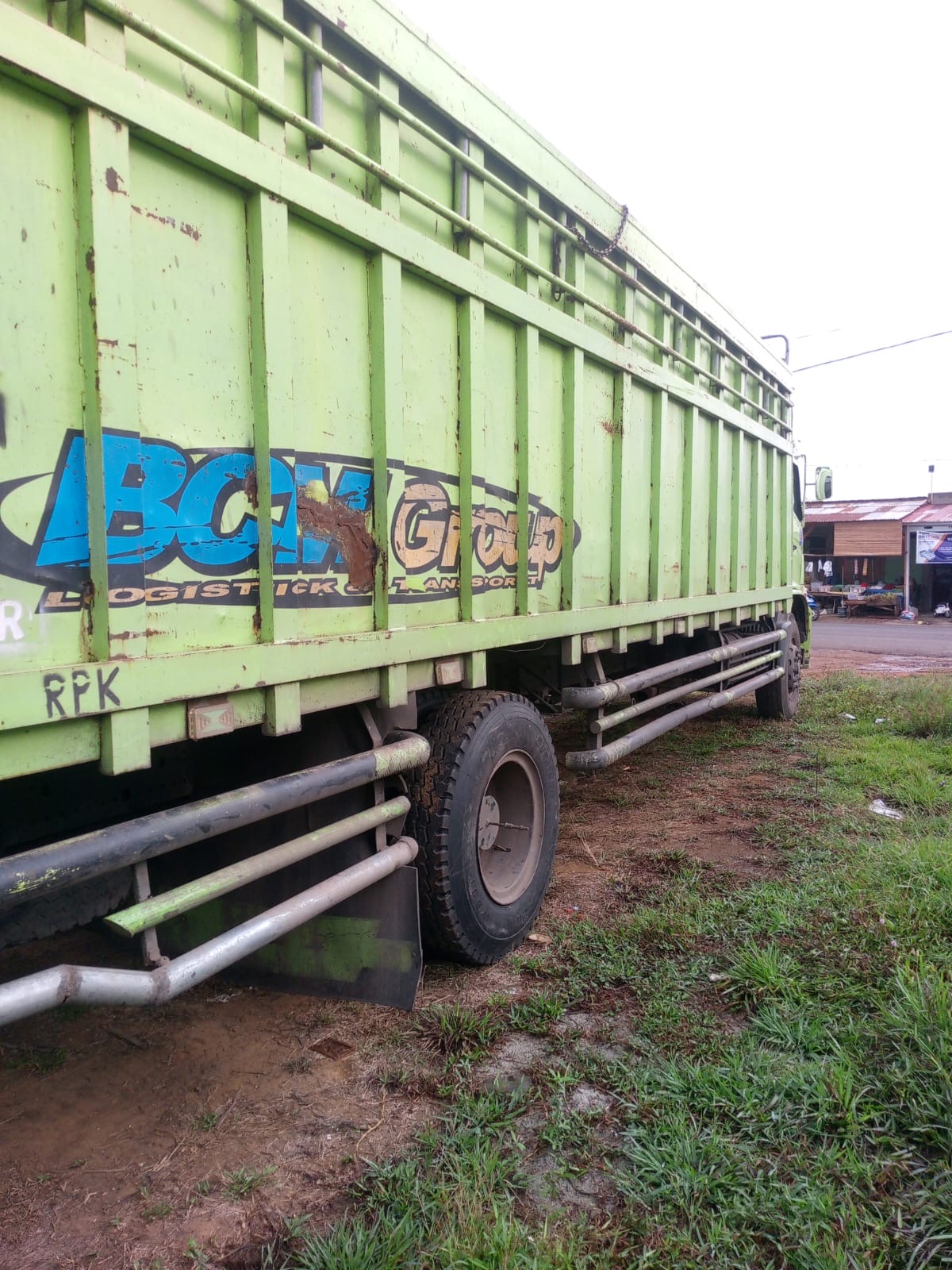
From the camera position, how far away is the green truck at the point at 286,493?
175cm

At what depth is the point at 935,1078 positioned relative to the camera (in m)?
2.28

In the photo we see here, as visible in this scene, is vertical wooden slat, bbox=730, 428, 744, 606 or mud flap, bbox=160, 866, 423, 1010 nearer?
mud flap, bbox=160, 866, 423, 1010

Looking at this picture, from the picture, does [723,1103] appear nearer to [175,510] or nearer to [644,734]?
[175,510]

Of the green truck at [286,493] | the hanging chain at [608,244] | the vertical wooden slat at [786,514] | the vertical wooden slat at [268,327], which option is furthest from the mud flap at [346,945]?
the vertical wooden slat at [786,514]

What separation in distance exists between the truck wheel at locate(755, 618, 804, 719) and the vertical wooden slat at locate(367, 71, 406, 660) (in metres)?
6.17

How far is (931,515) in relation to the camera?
2616 centimetres

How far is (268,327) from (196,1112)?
7.01ft

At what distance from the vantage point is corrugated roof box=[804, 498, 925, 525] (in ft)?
89.8

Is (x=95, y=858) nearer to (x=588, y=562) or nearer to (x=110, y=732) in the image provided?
(x=110, y=732)

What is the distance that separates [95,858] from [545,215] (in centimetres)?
292

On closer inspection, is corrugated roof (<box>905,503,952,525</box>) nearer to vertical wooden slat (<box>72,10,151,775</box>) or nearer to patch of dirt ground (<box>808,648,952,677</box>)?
patch of dirt ground (<box>808,648,952,677</box>)

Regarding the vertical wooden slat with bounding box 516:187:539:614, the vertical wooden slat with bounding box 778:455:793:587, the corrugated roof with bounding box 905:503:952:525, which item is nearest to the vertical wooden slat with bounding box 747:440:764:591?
the vertical wooden slat with bounding box 778:455:793:587

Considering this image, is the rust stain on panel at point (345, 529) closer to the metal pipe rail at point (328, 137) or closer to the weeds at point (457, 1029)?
the metal pipe rail at point (328, 137)

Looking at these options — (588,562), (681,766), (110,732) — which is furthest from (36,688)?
(681,766)
